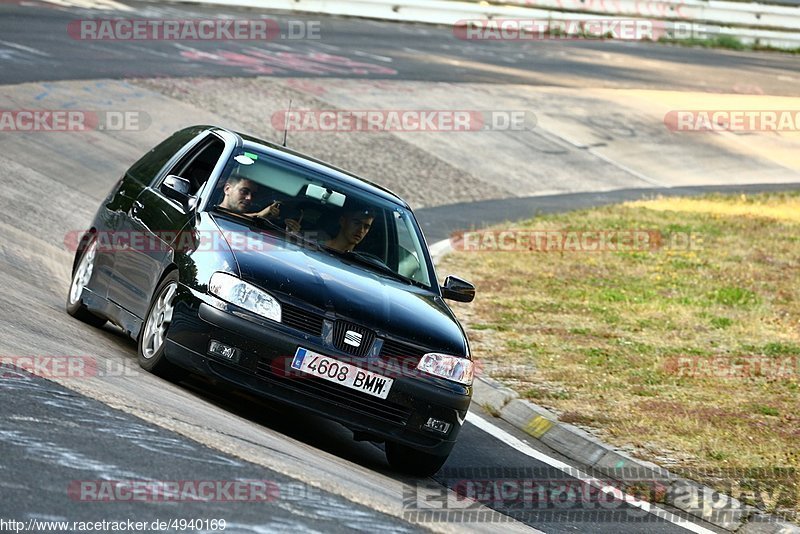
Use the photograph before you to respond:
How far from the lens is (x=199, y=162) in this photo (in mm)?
9781

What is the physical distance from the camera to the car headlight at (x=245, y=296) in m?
7.81

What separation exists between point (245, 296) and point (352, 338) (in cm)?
66

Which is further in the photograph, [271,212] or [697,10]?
[697,10]

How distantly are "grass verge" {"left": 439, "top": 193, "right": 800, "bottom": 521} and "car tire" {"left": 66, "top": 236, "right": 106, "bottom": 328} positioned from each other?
346 cm

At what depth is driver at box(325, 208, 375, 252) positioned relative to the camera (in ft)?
29.4

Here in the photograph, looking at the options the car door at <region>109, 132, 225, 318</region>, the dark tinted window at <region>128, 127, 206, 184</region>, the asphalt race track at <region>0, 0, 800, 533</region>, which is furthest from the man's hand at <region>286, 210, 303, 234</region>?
the dark tinted window at <region>128, 127, 206, 184</region>

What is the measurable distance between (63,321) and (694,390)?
5286 millimetres

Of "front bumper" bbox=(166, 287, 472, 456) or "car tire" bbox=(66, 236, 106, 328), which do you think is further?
"car tire" bbox=(66, 236, 106, 328)

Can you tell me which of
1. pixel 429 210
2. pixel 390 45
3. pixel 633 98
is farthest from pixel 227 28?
pixel 429 210

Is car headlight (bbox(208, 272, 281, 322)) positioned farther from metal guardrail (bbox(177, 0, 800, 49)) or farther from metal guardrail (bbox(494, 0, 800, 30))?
metal guardrail (bbox(494, 0, 800, 30))

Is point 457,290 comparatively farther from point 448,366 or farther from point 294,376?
point 294,376

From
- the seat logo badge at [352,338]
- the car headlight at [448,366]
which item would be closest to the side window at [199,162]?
the seat logo badge at [352,338]

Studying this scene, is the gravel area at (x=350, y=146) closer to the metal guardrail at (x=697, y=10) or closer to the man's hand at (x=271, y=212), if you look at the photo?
the man's hand at (x=271, y=212)

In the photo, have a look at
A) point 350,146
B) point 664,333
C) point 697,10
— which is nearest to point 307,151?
point 350,146
